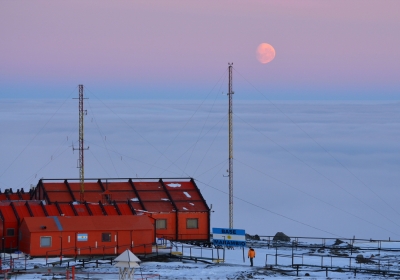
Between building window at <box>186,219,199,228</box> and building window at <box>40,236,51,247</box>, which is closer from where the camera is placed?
building window at <box>40,236,51,247</box>

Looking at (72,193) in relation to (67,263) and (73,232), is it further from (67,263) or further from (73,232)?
(67,263)

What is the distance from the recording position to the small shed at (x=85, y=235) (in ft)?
198

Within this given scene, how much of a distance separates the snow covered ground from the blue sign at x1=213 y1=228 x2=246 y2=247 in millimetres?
1039

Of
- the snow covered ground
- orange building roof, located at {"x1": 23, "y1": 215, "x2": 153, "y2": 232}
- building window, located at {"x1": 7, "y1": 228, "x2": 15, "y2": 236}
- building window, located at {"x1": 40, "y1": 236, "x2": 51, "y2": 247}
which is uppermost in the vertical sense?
orange building roof, located at {"x1": 23, "y1": 215, "x2": 153, "y2": 232}

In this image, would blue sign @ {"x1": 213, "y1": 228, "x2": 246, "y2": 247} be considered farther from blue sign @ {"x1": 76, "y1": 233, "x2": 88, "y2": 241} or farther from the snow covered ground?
blue sign @ {"x1": 76, "y1": 233, "x2": 88, "y2": 241}

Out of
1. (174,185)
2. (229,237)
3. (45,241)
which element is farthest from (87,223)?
(174,185)

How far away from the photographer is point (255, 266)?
55375 mm

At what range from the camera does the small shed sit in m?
60.3

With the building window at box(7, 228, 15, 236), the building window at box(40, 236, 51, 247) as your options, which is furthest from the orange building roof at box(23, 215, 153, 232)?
the building window at box(7, 228, 15, 236)

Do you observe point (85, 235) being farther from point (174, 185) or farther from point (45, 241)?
point (174, 185)

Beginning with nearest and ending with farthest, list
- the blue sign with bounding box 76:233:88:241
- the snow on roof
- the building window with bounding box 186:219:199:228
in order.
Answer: the blue sign with bounding box 76:233:88:241 → the building window with bounding box 186:219:199:228 → the snow on roof

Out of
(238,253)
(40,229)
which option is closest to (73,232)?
(40,229)

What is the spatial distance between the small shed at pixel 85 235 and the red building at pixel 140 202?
2050 millimetres

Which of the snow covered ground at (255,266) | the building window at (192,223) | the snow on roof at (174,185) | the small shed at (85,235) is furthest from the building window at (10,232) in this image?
the snow on roof at (174,185)
